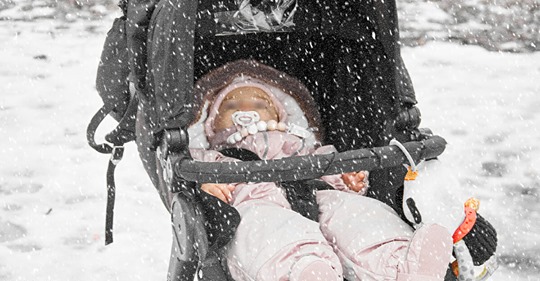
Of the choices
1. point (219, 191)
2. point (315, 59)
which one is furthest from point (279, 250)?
point (315, 59)

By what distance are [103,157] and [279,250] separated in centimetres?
231

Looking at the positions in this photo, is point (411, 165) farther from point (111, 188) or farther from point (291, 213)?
point (111, 188)

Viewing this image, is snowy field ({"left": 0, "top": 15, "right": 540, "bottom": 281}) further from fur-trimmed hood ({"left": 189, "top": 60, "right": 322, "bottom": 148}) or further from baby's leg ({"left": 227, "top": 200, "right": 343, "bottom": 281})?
baby's leg ({"left": 227, "top": 200, "right": 343, "bottom": 281})

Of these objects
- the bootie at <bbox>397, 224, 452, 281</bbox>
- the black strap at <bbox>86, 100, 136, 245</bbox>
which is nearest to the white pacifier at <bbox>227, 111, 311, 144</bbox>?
the black strap at <bbox>86, 100, 136, 245</bbox>

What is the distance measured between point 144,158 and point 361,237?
0.83 meters

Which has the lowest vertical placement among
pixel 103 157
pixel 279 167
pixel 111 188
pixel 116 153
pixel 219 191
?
pixel 103 157

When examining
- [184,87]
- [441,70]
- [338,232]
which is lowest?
[441,70]

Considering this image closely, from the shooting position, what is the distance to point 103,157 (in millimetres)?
4113

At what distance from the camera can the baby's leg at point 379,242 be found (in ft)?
6.53

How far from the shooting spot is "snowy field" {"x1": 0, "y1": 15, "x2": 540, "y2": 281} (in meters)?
3.19

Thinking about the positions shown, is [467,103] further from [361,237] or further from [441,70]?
[361,237]

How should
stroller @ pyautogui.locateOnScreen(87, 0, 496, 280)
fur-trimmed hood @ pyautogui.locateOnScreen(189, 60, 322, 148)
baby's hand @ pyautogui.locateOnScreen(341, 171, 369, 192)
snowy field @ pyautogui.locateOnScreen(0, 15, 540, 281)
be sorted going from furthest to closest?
snowy field @ pyautogui.locateOnScreen(0, 15, 540, 281), fur-trimmed hood @ pyautogui.locateOnScreen(189, 60, 322, 148), baby's hand @ pyautogui.locateOnScreen(341, 171, 369, 192), stroller @ pyautogui.locateOnScreen(87, 0, 496, 280)

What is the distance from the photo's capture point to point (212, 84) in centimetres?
285

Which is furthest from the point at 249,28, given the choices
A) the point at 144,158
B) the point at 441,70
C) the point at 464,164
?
the point at 441,70
